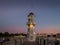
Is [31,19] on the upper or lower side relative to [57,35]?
upper

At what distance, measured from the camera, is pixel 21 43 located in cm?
677

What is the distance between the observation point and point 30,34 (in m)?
9.73

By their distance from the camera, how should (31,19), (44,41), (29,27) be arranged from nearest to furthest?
(44,41)
(29,27)
(31,19)

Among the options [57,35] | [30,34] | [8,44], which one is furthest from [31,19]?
[8,44]

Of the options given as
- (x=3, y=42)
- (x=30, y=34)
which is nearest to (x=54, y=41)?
(x=3, y=42)

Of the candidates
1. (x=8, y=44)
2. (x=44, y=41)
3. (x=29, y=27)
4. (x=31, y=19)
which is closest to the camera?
(x=8, y=44)

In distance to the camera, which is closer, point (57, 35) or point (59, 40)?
point (59, 40)

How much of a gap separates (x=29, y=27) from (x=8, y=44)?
9.00 ft

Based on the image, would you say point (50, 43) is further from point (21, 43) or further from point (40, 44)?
point (21, 43)

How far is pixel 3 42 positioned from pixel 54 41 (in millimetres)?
1835

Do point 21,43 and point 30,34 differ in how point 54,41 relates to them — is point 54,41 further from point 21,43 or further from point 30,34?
point 30,34

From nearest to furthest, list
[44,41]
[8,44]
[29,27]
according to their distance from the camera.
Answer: [8,44]
[44,41]
[29,27]

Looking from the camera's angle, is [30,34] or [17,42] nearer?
[17,42]

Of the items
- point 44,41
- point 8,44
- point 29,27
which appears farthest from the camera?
point 29,27
